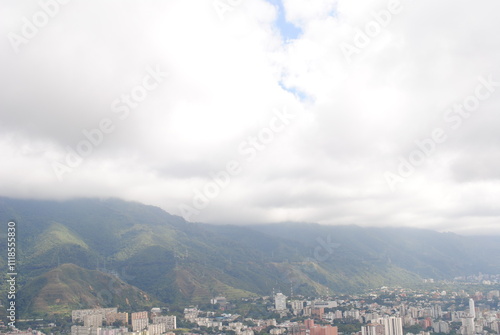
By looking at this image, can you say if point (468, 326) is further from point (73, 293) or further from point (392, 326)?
point (73, 293)

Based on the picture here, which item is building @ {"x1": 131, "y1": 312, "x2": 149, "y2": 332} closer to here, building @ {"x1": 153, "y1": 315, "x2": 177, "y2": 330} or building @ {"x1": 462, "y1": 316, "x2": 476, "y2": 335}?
building @ {"x1": 153, "y1": 315, "x2": 177, "y2": 330}

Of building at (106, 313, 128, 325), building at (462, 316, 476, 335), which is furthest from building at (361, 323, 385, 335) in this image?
building at (106, 313, 128, 325)

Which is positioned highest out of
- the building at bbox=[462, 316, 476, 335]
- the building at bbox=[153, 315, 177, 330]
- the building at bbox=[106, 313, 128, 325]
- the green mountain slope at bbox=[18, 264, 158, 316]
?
the green mountain slope at bbox=[18, 264, 158, 316]

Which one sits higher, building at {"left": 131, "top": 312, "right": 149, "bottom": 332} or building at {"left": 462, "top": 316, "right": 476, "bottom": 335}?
building at {"left": 131, "top": 312, "right": 149, "bottom": 332}

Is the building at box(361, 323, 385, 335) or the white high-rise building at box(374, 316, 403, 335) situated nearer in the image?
the building at box(361, 323, 385, 335)

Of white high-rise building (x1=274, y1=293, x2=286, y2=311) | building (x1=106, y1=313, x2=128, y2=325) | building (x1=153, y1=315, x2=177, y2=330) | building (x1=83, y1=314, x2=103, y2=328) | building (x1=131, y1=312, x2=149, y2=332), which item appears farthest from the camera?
white high-rise building (x1=274, y1=293, x2=286, y2=311)

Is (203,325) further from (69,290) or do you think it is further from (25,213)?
(25,213)

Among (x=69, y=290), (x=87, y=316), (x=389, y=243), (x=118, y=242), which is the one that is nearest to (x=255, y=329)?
(x=87, y=316)

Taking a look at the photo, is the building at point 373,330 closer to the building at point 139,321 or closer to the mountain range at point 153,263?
the building at point 139,321

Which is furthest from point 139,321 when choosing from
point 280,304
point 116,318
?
point 280,304
